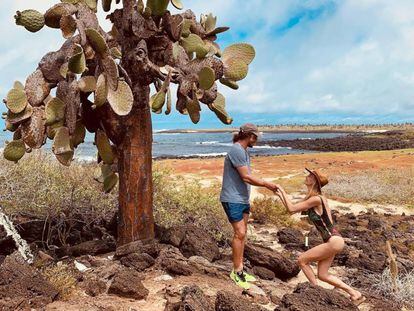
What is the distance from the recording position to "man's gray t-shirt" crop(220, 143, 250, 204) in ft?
20.2

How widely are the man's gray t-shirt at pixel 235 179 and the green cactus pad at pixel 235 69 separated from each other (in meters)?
1.23

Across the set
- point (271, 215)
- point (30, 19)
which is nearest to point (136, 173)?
point (30, 19)

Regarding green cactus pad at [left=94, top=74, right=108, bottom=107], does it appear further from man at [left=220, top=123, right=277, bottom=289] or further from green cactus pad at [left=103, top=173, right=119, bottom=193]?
green cactus pad at [left=103, top=173, right=119, bottom=193]

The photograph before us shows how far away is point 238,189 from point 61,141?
221 cm

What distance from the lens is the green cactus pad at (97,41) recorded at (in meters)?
5.55

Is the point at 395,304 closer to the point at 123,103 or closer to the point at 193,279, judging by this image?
the point at 193,279

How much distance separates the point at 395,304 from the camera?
6535mm

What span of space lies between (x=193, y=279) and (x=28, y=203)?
136 inches

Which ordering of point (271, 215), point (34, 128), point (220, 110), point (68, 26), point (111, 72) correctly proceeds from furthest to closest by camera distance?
1. point (271, 215)
2. point (220, 110)
3. point (34, 128)
4. point (68, 26)
5. point (111, 72)

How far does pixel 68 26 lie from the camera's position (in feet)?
19.5

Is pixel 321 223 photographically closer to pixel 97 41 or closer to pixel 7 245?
pixel 97 41

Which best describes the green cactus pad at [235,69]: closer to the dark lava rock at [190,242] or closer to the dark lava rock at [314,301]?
the dark lava rock at [190,242]

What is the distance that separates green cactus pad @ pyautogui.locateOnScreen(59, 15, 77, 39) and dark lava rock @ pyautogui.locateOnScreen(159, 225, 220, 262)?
3.03m

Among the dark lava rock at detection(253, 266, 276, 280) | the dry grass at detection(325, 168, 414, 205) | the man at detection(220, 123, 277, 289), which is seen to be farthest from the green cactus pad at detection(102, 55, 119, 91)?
the dry grass at detection(325, 168, 414, 205)
